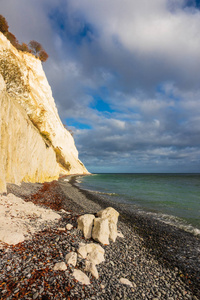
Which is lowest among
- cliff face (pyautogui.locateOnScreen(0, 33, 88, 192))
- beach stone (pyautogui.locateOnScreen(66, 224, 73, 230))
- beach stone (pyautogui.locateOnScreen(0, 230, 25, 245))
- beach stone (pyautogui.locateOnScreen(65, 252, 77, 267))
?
beach stone (pyautogui.locateOnScreen(65, 252, 77, 267))

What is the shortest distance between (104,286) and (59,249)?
2107 millimetres

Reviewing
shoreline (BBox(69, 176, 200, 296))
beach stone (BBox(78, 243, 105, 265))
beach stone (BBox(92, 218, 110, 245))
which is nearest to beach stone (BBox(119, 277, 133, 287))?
beach stone (BBox(78, 243, 105, 265))

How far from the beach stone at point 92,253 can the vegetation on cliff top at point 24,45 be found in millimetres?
60294

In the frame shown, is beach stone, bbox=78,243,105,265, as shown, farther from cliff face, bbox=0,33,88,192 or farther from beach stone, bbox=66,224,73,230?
cliff face, bbox=0,33,88,192

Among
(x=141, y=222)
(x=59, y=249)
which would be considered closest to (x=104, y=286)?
(x=59, y=249)

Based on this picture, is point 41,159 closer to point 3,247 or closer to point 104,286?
point 3,247

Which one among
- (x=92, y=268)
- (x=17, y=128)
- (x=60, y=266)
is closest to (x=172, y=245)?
(x=92, y=268)

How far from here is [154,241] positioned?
1009 cm

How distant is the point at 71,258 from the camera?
5.40 metres

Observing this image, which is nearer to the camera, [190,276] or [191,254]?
[190,276]

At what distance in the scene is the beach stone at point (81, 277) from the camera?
15.6 ft

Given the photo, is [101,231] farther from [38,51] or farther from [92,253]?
[38,51]

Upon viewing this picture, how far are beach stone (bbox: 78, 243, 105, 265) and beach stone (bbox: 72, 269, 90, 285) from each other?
2.52 feet

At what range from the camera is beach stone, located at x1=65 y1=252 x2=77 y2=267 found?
17.3 feet
